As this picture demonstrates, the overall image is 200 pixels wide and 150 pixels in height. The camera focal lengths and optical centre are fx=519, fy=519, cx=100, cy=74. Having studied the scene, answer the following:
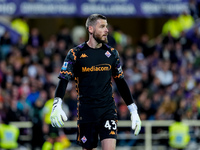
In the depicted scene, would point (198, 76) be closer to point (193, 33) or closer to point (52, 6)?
point (193, 33)

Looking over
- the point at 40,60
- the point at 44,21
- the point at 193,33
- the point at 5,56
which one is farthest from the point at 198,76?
the point at 44,21

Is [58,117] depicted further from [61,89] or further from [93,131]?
[93,131]

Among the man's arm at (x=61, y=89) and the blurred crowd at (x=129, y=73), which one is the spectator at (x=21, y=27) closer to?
the blurred crowd at (x=129, y=73)

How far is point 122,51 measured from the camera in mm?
16922

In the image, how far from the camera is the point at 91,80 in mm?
6961

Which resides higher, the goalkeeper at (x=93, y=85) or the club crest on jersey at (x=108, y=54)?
the club crest on jersey at (x=108, y=54)

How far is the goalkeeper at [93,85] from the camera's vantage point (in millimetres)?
6895

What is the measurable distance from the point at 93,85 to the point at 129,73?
9353 mm

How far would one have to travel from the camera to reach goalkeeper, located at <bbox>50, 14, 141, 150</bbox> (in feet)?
22.6

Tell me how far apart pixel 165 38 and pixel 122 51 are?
1.86 m

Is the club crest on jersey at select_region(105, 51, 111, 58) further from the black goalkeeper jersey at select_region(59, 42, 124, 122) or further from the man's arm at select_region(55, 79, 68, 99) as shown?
the man's arm at select_region(55, 79, 68, 99)

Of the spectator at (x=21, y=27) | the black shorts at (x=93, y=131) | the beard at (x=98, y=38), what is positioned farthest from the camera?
the spectator at (x=21, y=27)

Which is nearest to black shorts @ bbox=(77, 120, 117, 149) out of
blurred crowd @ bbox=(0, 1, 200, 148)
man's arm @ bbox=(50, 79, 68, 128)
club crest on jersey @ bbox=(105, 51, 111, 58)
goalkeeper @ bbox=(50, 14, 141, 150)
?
goalkeeper @ bbox=(50, 14, 141, 150)

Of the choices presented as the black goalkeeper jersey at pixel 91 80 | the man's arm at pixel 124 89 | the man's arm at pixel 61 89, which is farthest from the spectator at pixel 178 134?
the man's arm at pixel 61 89
